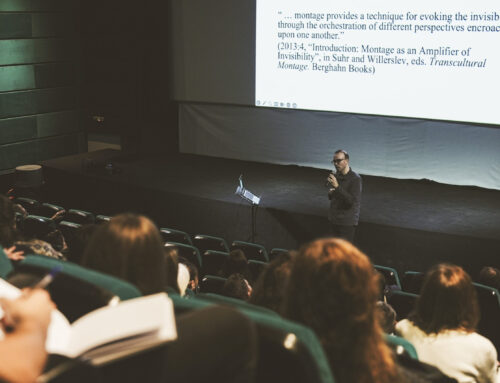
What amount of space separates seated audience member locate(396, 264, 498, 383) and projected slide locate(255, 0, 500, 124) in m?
5.90

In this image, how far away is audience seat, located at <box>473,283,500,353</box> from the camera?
4035 millimetres

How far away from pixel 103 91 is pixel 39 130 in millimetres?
1288

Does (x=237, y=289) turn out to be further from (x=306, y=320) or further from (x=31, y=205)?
(x=31, y=205)

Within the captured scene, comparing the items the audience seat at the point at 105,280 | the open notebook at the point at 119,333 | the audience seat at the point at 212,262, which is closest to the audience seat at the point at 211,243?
the audience seat at the point at 212,262

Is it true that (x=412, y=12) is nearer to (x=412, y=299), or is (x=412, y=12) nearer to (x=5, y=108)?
(x=412, y=299)

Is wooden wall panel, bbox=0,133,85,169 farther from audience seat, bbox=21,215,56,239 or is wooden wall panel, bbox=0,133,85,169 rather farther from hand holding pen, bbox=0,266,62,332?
hand holding pen, bbox=0,266,62,332

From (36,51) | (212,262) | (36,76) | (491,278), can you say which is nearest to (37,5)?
(36,51)

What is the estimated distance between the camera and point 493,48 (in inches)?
300

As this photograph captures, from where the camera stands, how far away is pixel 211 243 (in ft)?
19.2

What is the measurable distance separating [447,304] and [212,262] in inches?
111

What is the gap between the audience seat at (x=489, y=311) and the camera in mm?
4035

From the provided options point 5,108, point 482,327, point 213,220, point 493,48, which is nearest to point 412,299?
point 482,327

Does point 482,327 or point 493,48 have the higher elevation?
point 493,48

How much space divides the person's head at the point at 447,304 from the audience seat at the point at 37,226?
12.3ft
